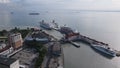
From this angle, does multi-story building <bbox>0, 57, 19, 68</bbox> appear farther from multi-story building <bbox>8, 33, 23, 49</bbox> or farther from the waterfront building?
multi-story building <bbox>8, 33, 23, 49</bbox>

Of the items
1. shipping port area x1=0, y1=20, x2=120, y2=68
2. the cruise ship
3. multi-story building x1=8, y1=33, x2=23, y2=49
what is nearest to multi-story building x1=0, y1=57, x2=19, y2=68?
shipping port area x1=0, y1=20, x2=120, y2=68

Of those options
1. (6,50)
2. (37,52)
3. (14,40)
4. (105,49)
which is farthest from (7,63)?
(105,49)

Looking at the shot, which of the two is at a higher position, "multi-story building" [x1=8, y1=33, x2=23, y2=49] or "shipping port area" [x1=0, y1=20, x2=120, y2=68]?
"multi-story building" [x1=8, y1=33, x2=23, y2=49]

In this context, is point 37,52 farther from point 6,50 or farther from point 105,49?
point 105,49

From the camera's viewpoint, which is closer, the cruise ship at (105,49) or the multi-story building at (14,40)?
the multi-story building at (14,40)

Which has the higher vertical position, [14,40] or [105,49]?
[14,40]

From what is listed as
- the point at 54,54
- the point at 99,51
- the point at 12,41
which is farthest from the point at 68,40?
the point at 12,41

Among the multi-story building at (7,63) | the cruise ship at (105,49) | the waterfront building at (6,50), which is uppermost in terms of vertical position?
the multi-story building at (7,63)

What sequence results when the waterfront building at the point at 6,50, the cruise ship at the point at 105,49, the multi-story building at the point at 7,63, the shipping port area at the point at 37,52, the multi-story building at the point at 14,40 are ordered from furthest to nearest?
the cruise ship at the point at 105,49 < the multi-story building at the point at 14,40 < the waterfront building at the point at 6,50 < the shipping port area at the point at 37,52 < the multi-story building at the point at 7,63

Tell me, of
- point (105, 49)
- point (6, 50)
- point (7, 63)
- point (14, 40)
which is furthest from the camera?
point (105, 49)

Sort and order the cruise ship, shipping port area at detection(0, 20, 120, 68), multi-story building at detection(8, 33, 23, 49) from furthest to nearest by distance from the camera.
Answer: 1. the cruise ship
2. multi-story building at detection(8, 33, 23, 49)
3. shipping port area at detection(0, 20, 120, 68)

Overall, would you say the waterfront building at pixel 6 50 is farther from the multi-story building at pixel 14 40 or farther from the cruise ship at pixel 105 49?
the cruise ship at pixel 105 49

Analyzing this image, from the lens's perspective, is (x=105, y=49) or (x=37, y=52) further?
(x=105, y=49)

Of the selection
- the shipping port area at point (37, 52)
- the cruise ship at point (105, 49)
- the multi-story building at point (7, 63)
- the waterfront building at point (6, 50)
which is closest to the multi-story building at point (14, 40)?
the shipping port area at point (37, 52)
